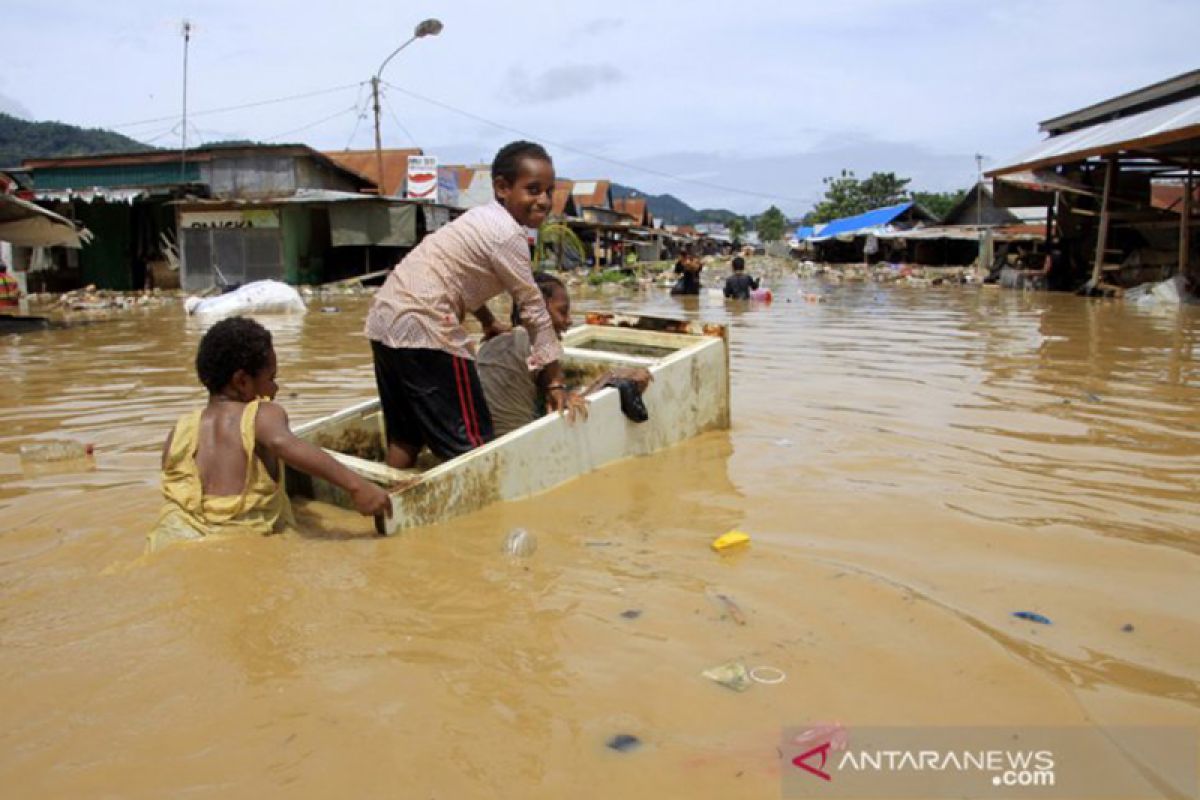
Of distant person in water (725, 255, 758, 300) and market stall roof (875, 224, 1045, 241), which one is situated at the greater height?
market stall roof (875, 224, 1045, 241)

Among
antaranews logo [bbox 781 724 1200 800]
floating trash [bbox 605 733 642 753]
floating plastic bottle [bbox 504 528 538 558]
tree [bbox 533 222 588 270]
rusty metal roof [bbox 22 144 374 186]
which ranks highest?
rusty metal roof [bbox 22 144 374 186]

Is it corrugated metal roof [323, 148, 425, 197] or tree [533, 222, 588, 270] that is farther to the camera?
corrugated metal roof [323, 148, 425, 197]

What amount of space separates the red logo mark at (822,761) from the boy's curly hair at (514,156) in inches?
88.1

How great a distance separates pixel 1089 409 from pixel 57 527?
18.0 feet

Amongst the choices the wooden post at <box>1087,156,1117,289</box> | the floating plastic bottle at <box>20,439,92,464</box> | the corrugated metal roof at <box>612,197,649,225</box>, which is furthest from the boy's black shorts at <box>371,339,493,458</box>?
the corrugated metal roof at <box>612,197,649,225</box>

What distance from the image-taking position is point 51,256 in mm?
21547

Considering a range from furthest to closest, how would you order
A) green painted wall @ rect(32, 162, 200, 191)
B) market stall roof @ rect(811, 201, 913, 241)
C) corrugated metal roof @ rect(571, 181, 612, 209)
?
corrugated metal roof @ rect(571, 181, 612, 209), market stall roof @ rect(811, 201, 913, 241), green painted wall @ rect(32, 162, 200, 191)

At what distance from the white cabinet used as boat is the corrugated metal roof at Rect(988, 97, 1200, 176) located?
10.6 metres

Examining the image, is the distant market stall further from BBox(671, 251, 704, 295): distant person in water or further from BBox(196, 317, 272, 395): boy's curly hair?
BBox(196, 317, 272, 395): boy's curly hair

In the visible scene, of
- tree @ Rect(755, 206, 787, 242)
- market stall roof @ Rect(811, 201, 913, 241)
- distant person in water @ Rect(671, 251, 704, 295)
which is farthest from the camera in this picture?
tree @ Rect(755, 206, 787, 242)

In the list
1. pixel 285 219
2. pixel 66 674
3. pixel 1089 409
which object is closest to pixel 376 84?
pixel 285 219

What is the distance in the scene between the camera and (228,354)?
2818mm

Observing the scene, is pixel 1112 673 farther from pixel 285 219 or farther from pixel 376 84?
pixel 376 84

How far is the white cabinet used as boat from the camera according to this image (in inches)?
123
